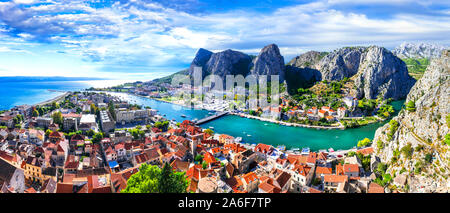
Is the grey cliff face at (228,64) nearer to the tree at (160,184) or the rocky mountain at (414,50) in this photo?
the rocky mountain at (414,50)

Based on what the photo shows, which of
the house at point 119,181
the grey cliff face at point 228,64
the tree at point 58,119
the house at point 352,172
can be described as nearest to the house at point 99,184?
the house at point 119,181

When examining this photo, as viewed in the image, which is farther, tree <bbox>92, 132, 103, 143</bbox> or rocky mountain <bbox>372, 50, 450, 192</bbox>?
tree <bbox>92, 132, 103, 143</bbox>

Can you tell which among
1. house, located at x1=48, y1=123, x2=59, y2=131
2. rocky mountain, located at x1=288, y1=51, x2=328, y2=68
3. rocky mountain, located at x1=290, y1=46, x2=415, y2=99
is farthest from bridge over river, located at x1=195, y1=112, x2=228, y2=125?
rocky mountain, located at x1=288, y1=51, x2=328, y2=68

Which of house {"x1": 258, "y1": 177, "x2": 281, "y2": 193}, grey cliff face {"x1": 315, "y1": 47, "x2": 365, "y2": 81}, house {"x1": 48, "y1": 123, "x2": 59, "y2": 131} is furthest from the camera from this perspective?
grey cliff face {"x1": 315, "y1": 47, "x2": 365, "y2": 81}

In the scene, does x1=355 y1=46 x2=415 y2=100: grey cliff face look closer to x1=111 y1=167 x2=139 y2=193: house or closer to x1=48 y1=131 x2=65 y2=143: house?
x1=111 y1=167 x2=139 y2=193: house

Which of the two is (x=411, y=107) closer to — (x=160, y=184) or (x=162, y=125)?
(x=160, y=184)

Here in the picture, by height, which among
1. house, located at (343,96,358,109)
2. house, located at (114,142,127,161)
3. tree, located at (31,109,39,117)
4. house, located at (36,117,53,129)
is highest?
house, located at (343,96,358,109)
